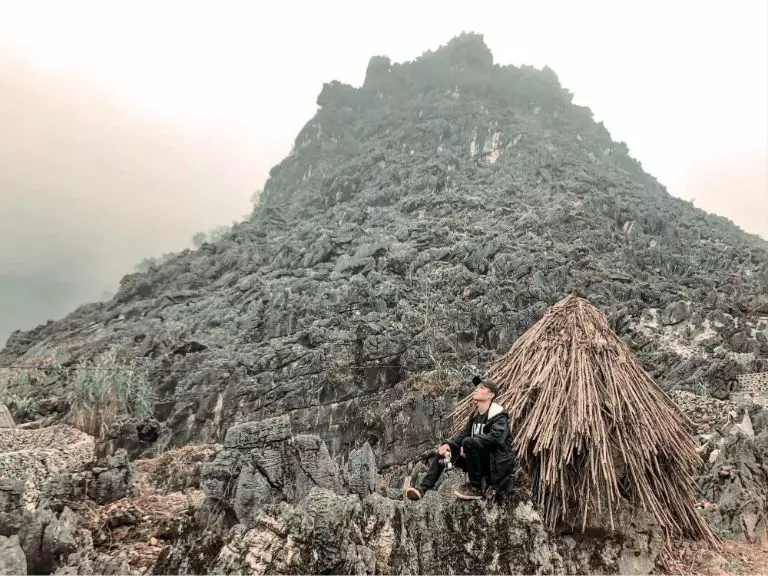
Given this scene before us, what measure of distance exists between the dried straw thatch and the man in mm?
335

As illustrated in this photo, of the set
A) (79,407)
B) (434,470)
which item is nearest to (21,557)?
(434,470)

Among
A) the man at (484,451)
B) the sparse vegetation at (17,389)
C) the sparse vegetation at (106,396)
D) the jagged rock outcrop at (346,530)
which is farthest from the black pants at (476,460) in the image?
the sparse vegetation at (17,389)

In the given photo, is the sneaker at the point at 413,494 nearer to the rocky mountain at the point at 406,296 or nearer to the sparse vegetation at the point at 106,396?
the rocky mountain at the point at 406,296

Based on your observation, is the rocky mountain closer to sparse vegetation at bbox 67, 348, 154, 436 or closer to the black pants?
sparse vegetation at bbox 67, 348, 154, 436

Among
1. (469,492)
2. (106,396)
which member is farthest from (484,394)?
(106,396)

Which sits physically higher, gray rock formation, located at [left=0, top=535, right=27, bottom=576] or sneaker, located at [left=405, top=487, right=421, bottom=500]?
sneaker, located at [left=405, top=487, right=421, bottom=500]

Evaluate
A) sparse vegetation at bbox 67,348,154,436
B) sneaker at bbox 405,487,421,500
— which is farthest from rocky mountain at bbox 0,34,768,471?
sneaker at bbox 405,487,421,500

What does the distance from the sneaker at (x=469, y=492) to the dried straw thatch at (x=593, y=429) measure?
0.45m

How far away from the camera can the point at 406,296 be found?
79.6 ft

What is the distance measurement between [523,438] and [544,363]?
765 mm

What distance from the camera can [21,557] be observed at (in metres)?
2.70

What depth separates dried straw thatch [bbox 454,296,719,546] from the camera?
11.8ft

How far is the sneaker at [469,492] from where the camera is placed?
3346mm

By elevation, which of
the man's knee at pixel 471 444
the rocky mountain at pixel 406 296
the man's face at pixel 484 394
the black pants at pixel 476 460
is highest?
the rocky mountain at pixel 406 296
